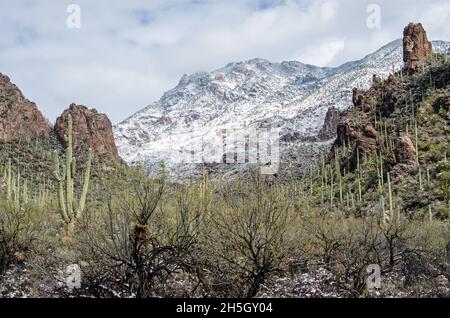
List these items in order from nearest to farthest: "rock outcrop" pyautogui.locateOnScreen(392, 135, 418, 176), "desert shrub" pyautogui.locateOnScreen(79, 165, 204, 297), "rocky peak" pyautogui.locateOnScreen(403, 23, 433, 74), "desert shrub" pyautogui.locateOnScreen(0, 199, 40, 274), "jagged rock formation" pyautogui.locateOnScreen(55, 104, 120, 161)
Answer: "desert shrub" pyautogui.locateOnScreen(79, 165, 204, 297)
"desert shrub" pyautogui.locateOnScreen(0, 199, 40, 274)
"rock outcrop" pyautogui.locateOnScreen(392, 135, 418, 176)
"rocky peak" pyautogui.locateOnScreen(403, 23, 433, 74)
"jagged rock formation" pyautogui.locateOnScreen(55, 104, 120, 161)

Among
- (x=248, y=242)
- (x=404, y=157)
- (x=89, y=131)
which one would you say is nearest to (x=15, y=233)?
(x=248, y=242)

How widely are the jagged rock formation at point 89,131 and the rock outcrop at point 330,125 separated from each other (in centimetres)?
4319

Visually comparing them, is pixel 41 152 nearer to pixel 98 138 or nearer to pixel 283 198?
pixel 98 138

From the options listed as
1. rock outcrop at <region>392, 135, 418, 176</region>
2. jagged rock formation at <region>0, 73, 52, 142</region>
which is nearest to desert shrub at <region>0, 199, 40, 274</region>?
rock outcrop at <region>392, 135, 418, 176</region>

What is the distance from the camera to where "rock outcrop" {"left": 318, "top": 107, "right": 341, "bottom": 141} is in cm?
10231

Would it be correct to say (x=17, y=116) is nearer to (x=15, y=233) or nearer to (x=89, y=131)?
(x=89, y=131)

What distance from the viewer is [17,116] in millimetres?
70812

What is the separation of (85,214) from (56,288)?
560 cm

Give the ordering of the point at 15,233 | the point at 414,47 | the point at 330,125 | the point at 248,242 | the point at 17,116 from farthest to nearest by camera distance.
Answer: the point at 330,125
the point at 17,116
the point at 414,47
the point at 15,233
the point at 248,242

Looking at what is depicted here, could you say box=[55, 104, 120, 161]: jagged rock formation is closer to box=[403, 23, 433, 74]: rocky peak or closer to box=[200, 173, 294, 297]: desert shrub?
box=[403, 23, 433, 74]: rocky peak

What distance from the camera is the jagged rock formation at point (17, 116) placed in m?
66.1

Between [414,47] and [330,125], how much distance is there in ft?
139

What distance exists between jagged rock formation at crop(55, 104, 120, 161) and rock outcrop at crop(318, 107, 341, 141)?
43.2 m
